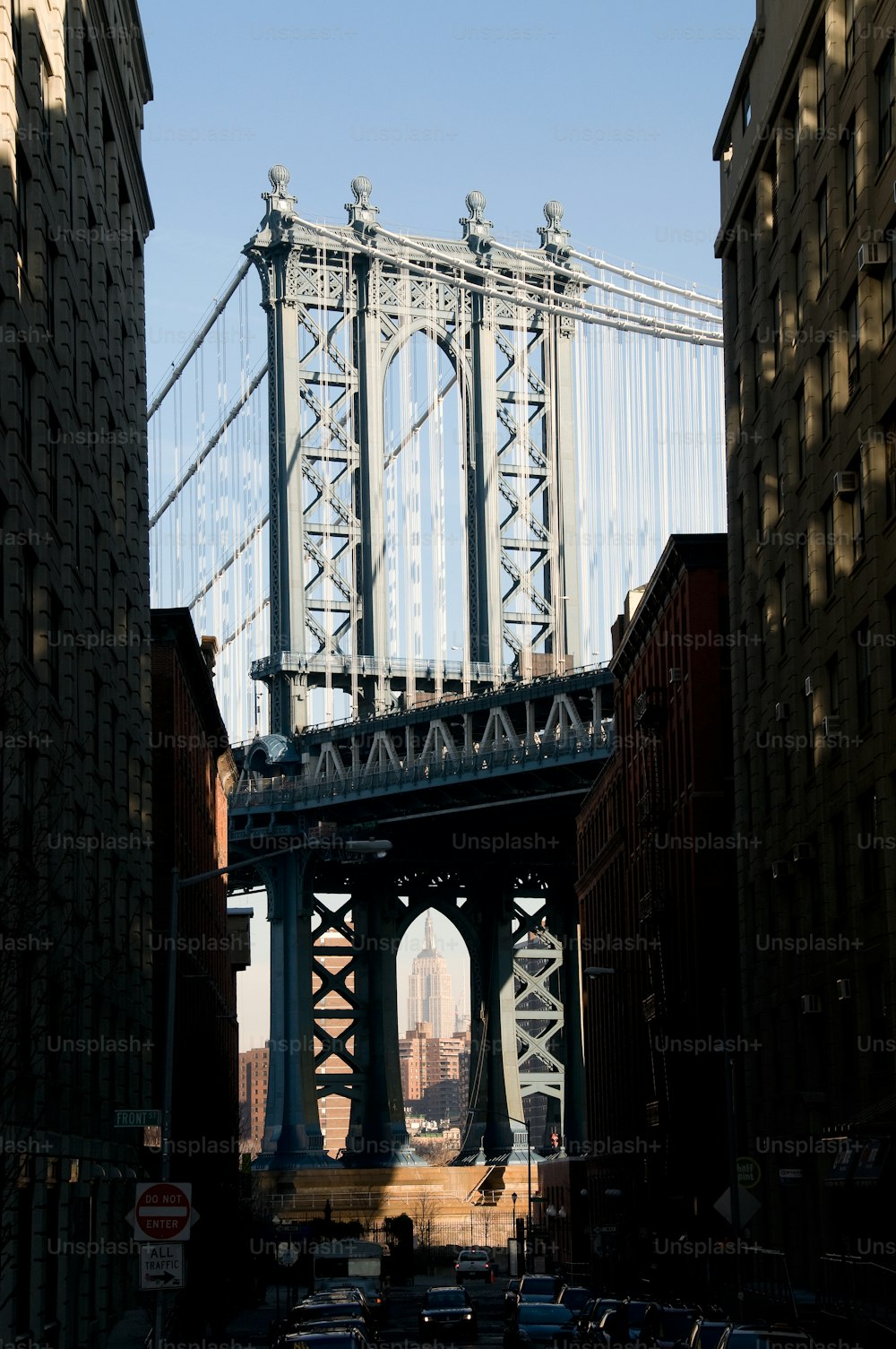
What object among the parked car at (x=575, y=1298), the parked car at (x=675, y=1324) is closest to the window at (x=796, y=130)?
the parked car at (x=675, y=1324)

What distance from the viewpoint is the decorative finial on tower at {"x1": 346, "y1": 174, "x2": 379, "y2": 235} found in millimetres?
118375

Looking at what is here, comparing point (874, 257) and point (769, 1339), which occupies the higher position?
point (874, 257)

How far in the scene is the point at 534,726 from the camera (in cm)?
10462

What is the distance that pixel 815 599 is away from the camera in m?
42.3

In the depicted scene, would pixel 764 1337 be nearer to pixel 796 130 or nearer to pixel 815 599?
pixel 815 599

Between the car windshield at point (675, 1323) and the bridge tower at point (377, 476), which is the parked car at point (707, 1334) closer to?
the car windshield at point (675, 1323)

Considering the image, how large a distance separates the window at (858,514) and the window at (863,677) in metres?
1.30

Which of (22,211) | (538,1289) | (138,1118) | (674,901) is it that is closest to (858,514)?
(22,211)

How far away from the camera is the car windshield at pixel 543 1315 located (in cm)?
4081

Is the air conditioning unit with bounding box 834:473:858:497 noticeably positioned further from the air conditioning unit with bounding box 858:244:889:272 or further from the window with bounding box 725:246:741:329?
the window with bounding box 725:246:741:329

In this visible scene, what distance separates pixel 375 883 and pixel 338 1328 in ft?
340

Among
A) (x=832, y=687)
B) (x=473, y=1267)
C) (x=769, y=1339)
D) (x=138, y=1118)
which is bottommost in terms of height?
(x=473, y=1267)

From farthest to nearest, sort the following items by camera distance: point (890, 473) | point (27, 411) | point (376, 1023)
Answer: point (376, 1023), point (890, 473), point (27, 411)

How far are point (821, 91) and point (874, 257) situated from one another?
26.3ft
